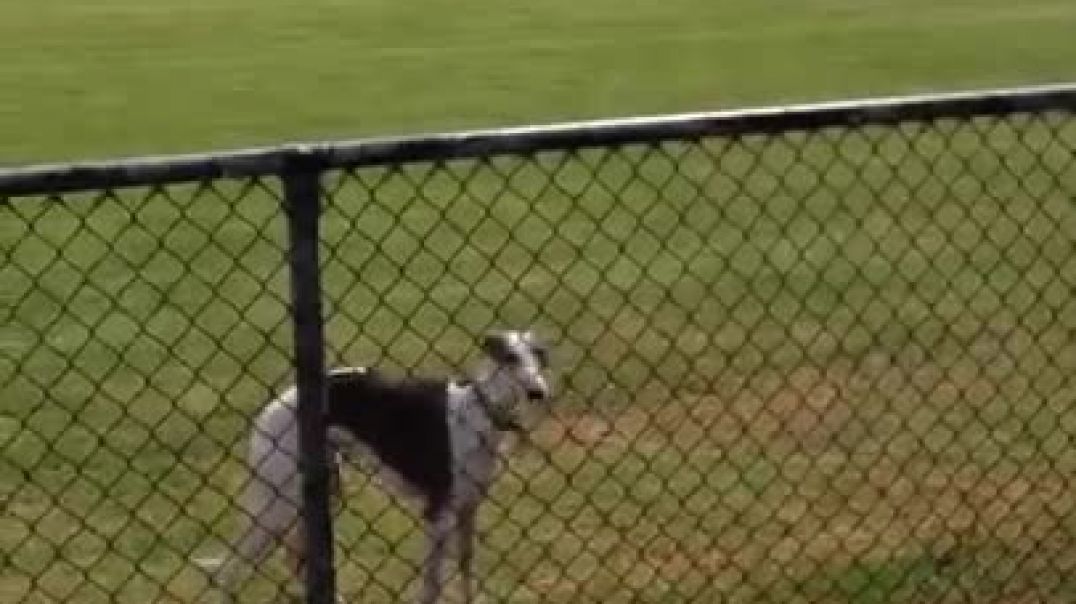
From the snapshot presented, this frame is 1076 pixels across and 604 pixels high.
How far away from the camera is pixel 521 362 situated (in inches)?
251

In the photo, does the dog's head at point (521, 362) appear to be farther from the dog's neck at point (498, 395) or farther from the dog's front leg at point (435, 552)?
the dog's front leg at point (435, 552)

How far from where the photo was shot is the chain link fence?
647cm

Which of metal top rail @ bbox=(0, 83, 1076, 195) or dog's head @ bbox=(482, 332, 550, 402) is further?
dog's head @ bbox=(482, 332, 550, 402)

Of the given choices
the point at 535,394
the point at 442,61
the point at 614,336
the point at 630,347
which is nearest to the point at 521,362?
the point at 535,394

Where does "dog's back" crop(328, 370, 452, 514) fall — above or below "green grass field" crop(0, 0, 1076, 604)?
above

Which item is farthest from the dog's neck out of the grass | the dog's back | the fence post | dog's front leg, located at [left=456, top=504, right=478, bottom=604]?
the grass

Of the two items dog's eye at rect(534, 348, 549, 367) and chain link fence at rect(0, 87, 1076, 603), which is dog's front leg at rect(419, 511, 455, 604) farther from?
dog's eye at rect(534, 348, 549, 367)

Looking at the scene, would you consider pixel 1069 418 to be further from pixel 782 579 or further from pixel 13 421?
pixel 13 421

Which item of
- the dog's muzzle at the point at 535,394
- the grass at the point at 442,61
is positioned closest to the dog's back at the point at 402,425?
the dog's muzzle at the point at 535,394

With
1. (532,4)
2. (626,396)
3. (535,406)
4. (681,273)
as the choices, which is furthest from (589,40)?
(535,406)

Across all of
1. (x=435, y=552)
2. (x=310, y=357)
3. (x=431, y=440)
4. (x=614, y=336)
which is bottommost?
(x=614, y=336)

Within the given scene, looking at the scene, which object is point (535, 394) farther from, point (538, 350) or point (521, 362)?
point (538, 350)

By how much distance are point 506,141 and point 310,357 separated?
64 cm

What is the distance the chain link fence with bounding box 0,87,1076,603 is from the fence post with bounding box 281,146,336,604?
5 cm
